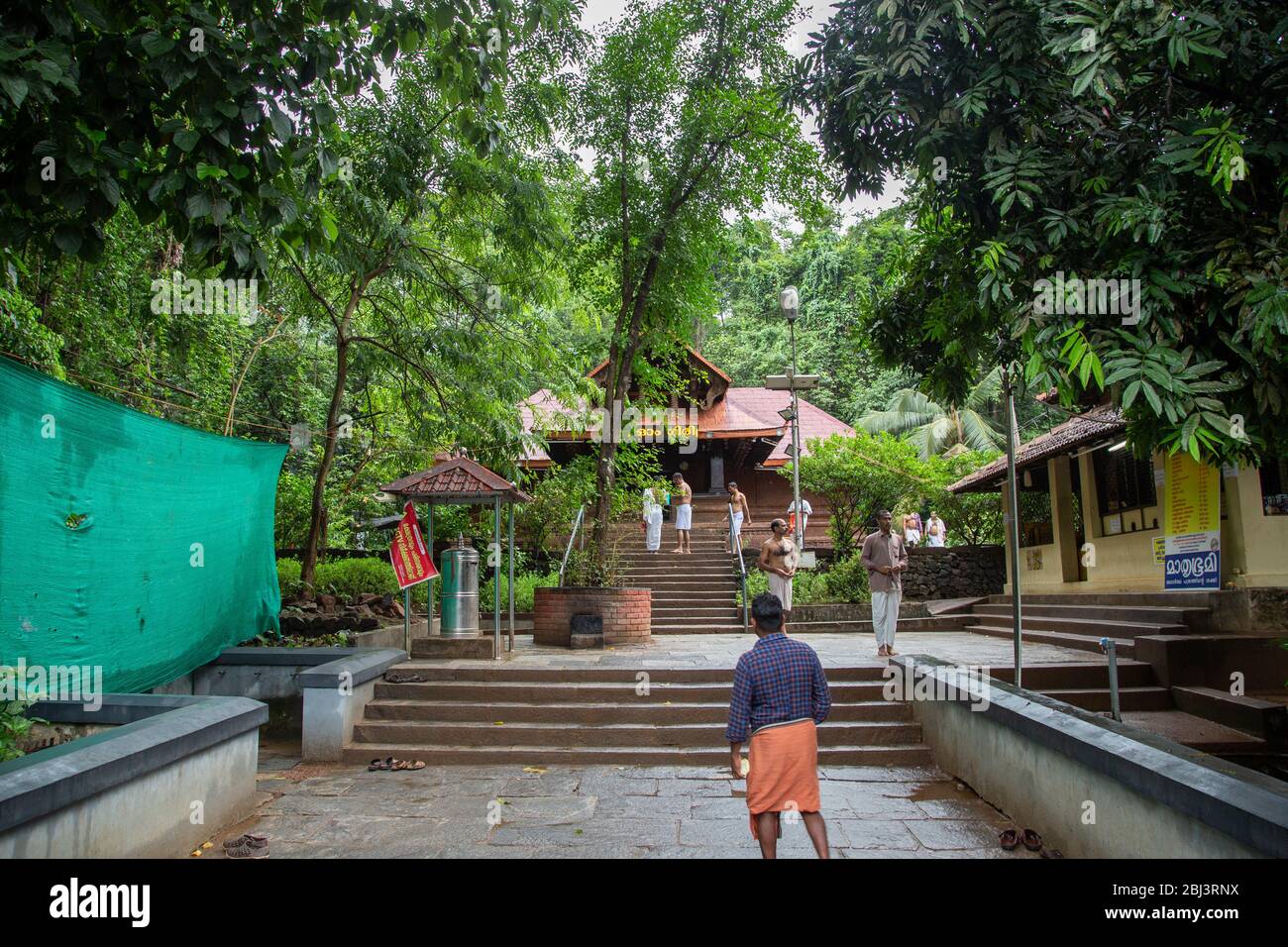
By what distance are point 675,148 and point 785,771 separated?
11957 mm

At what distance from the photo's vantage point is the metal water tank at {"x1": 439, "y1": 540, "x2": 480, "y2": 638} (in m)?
10.2

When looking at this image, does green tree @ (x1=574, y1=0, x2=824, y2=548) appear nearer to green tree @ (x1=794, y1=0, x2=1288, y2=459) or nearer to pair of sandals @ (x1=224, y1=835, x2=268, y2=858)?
green tree @ (x1=794, y1=0, x2=1288, y2=459)

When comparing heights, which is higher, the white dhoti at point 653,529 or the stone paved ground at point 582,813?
the white dhoti at point 653,529

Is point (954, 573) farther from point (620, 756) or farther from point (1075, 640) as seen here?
point (620, 756)

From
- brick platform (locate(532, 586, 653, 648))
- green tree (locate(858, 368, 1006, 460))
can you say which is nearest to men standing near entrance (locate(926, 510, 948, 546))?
green tree (locate(858, 368, 1006, 460))

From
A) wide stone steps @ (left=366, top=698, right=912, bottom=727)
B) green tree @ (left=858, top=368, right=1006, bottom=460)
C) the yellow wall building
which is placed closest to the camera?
wide stone steps @ (left=366, top=698, right=912, bottom=727)

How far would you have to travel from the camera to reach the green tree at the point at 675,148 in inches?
536

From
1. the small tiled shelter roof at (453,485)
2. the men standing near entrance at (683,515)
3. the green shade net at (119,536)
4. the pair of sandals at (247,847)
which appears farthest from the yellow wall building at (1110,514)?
the green shade net at (119,536)

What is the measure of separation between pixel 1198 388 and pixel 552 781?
510cm

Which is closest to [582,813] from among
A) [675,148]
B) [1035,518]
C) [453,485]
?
[453,485]

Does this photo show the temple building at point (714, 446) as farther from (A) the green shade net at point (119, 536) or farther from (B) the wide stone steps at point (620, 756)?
(B) the wide stone steps at point (620, 756)

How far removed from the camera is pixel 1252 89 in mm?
4895

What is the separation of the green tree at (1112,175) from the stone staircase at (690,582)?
33.3 feet

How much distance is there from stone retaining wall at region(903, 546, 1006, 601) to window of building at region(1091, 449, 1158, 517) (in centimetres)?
464
